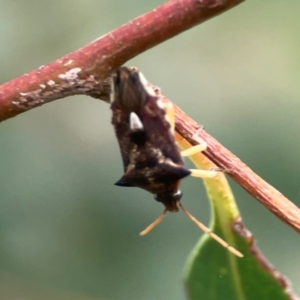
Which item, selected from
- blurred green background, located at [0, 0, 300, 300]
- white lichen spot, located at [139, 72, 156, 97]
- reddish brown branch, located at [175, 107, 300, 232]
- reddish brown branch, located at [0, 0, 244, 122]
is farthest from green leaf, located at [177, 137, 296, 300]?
blurred green background, located at [0, 0, 300, 300]

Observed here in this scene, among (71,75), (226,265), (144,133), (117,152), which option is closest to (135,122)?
(144,133)

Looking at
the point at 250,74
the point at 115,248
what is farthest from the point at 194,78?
the point at 115,248

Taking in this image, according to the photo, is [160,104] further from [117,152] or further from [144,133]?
[117,152]

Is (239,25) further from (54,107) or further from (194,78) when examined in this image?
(54,107)

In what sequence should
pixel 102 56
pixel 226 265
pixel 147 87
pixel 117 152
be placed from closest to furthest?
pixel 102 56 < pixel 147 87 < pixel 226 265 < pixel 117 152

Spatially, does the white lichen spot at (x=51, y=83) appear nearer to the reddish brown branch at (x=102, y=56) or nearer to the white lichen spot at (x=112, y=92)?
the reddish brown branch at (x=102, y=56)

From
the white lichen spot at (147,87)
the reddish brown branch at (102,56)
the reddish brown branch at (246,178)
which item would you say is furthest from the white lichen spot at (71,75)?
the reddish brown branch at (246,178)
